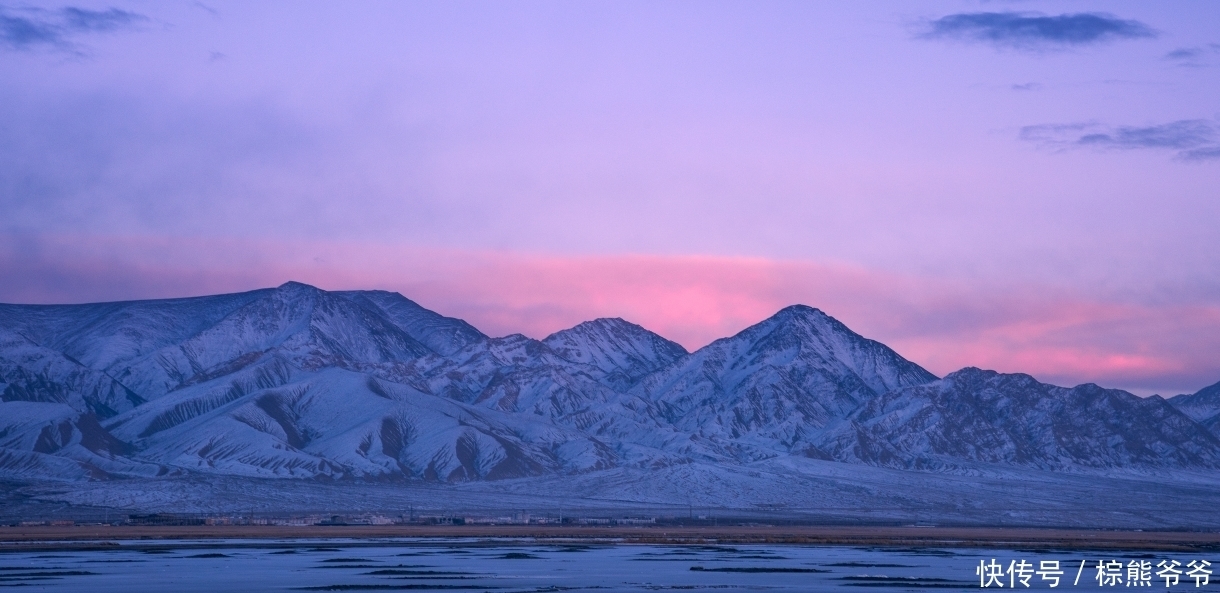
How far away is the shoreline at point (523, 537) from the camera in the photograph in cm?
14800

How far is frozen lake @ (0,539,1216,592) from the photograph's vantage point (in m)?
92.6

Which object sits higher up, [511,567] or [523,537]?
[523,537]

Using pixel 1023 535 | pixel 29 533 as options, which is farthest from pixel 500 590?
pixel 1023 535

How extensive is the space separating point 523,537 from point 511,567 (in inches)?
2108

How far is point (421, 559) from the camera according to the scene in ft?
390

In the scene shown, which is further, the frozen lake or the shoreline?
the shoreline

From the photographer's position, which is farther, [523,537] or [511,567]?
[523,537]

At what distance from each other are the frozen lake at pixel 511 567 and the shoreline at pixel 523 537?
5831 millimetres

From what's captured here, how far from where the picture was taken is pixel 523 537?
16288 centimetres

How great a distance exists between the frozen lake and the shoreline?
19.1 feet

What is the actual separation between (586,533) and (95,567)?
74.7m

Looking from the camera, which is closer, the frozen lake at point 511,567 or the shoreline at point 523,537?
the frozen lake at point 511,567

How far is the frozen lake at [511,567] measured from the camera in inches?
3644

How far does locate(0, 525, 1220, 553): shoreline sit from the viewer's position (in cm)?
14800
